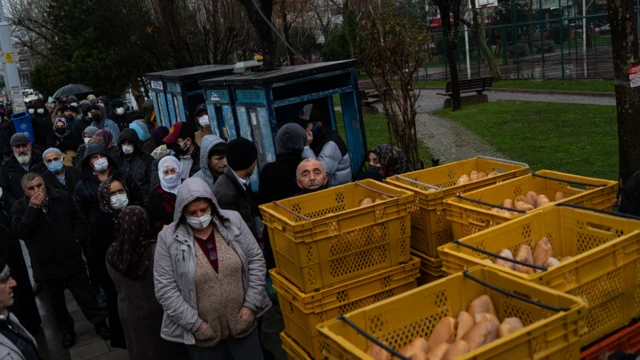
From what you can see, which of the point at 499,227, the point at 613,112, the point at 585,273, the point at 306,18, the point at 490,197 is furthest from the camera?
the point at 306,18

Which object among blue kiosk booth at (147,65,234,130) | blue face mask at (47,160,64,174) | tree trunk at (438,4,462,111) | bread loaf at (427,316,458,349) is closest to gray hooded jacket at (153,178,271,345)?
bread loaf at (427,316,458,349)

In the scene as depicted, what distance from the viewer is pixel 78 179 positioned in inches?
320

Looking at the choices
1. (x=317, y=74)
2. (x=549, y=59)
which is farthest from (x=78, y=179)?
(x=549, y=59)

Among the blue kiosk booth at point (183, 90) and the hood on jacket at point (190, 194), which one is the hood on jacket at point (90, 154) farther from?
the blue kiosk booth at point (183, 90)

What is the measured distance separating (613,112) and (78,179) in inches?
477

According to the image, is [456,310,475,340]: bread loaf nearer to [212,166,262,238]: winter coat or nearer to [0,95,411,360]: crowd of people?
[0,95,411,360]: crowd of people

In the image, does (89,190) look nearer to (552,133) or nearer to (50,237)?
(50,237)

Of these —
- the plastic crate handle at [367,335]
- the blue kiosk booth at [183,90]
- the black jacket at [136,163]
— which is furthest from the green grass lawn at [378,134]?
the plastic crate handle at [367,335]

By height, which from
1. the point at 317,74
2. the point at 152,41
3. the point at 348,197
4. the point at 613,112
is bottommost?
the point at 613,112

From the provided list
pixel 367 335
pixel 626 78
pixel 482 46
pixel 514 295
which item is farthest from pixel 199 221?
pixel 482 46

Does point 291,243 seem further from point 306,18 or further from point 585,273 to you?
point 306,18

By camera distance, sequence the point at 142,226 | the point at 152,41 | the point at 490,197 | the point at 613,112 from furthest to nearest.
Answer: the point at 152,41 → the point at 613,112 → the point at 490,197 → the point at 142,226

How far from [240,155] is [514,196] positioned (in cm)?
231

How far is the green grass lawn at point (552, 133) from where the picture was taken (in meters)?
10.8
